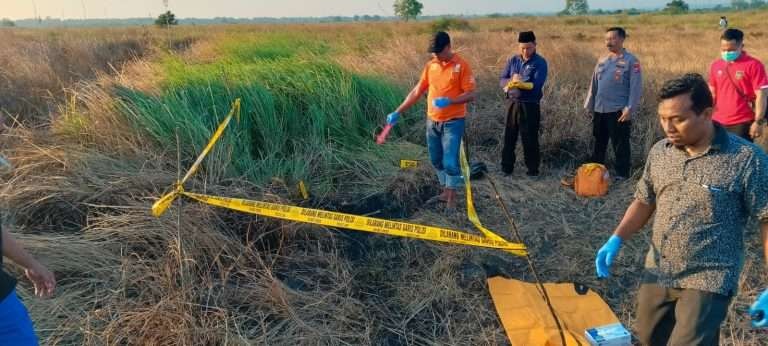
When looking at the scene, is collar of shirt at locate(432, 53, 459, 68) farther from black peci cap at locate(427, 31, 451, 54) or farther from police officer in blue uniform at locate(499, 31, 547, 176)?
police officer in blue uniform at locate(499, 31, 547, 176)

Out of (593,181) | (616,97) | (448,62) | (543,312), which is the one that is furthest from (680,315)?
(616,97)

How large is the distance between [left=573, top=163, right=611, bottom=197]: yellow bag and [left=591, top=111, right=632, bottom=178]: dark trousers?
0.48 meters

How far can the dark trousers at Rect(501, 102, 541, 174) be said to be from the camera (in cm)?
535

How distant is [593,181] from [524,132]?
851 mm

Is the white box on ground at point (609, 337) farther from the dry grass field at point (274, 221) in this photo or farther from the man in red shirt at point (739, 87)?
the man in red shirt at point (739, 87)

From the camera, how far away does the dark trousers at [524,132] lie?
17.6ft

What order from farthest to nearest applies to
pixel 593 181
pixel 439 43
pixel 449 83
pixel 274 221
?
pixel 593 181 < pixel 449 83 < pixel 439 43 < pixel 274 221

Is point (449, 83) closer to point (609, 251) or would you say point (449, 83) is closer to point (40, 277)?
point (609, 251)

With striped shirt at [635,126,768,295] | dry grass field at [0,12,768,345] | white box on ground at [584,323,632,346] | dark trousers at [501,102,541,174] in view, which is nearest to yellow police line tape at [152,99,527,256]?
dry grass field at [0,12,768,345]

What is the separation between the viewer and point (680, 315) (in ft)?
6.83

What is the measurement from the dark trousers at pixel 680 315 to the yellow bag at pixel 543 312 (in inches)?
26.3

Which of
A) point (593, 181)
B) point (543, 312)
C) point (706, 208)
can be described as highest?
point (706, 208)

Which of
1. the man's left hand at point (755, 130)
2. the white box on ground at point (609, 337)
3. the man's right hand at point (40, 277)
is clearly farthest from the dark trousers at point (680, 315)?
the man's left hand at point (755, 130)

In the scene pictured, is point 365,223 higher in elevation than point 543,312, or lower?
higher
